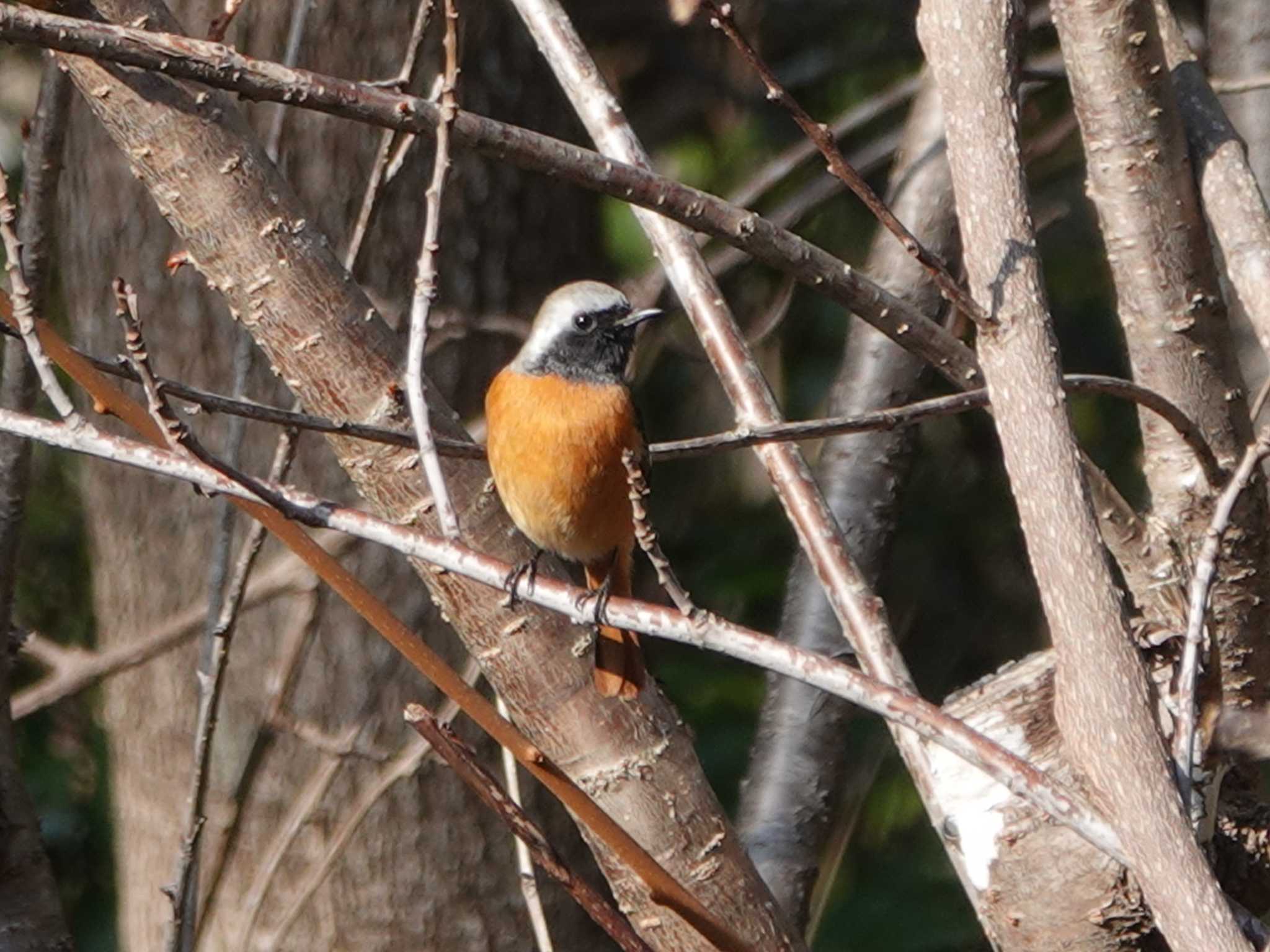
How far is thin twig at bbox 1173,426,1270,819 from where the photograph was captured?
2.01 metres

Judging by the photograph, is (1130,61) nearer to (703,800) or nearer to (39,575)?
(703,800)

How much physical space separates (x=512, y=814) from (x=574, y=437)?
1.48 m

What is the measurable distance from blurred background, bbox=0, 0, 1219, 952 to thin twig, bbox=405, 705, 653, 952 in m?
2.65

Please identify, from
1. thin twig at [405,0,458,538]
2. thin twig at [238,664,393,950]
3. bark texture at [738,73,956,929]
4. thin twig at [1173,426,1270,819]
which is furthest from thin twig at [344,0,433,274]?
bark texture at [738,73,956,929]

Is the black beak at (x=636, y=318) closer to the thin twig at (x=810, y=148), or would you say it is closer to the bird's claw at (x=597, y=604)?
the thin twig at (x=810, y=148)

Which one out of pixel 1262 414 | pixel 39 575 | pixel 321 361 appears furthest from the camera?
pixel 39 575

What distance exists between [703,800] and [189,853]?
86 centimetres

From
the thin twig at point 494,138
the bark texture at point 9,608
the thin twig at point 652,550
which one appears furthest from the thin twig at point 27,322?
→ the bark texture at point 9,608

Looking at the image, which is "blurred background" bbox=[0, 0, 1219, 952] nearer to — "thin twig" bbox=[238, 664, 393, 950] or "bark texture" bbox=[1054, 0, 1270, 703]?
"thin twig" bbox=[238, 664, 393, 950]

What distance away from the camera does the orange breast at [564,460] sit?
3.39 meters

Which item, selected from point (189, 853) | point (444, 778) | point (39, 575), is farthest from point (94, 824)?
point (189, 853)

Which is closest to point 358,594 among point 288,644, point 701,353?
point 288,644

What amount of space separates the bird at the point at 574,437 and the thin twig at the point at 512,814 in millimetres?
922

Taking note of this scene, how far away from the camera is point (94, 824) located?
→ 5.96m
